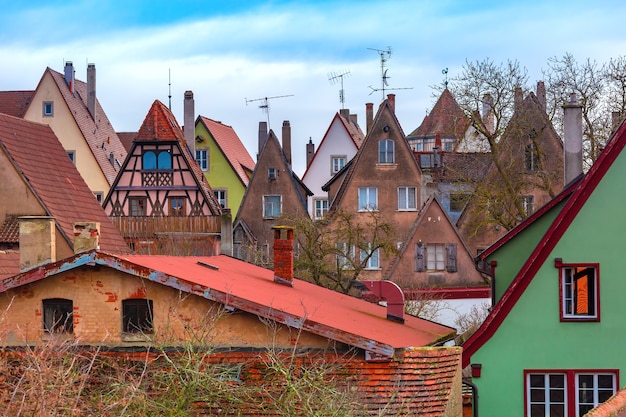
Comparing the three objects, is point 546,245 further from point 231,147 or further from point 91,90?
point 91,90

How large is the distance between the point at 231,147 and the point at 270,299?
1859 inches

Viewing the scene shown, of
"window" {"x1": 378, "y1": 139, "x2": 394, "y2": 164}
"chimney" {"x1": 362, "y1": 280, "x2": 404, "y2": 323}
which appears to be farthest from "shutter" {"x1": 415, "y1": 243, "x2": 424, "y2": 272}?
"chimney" {"x1": 362, "y1": 280, "x2": 404, "y2": 323}

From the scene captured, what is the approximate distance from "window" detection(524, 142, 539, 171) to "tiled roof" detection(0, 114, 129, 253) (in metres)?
19.0

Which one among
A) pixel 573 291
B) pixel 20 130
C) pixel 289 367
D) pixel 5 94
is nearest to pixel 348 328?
pixel 289 367

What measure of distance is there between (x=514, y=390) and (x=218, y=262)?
9.05 metres

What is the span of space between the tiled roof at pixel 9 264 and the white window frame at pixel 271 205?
29229 mm

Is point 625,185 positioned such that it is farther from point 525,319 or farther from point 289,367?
point 289,367

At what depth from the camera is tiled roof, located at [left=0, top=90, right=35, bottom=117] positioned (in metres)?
68.9

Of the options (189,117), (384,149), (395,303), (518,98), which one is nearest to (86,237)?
(395,303)

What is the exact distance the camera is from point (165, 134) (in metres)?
53.9

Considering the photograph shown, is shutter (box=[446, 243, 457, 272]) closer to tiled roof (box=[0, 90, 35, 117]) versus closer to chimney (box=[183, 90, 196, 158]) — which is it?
chimney (box=[183, 90, 196, 158])

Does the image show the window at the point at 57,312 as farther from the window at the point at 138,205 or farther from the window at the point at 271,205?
the window at the point at 271,205

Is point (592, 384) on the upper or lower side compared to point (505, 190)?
lower

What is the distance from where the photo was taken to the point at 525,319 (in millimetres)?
24609
